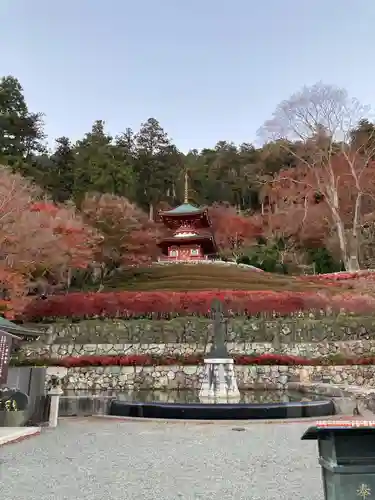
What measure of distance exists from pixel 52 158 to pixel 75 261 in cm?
3489

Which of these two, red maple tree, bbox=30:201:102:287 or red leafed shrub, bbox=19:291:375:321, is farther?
red leafed shrub, bbox=19:291:375:321

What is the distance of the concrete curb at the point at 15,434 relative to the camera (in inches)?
330

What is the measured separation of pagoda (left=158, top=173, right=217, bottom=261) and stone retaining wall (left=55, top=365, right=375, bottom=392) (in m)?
22.9

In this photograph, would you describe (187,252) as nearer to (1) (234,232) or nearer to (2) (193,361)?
(1) (234,232)

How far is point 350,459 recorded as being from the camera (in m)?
3.05

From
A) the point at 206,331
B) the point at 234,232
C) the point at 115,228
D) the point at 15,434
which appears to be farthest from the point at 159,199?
the point at 15,434

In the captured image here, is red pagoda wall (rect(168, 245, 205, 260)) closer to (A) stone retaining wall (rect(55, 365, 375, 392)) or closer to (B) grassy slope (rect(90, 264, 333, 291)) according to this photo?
(B) grassy slope (rect(90, 264, 333, 291))

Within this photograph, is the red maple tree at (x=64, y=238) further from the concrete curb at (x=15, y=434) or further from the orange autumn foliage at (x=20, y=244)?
the concrete curb at (x=15, y=434)

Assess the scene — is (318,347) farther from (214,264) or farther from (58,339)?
(214,264)

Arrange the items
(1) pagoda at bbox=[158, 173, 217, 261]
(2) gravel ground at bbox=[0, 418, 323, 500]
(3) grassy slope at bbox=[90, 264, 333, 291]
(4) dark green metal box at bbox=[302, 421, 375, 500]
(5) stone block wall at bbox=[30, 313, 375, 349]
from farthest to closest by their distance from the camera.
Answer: (1) pagoda at bbox=[158, 173, 217, 261] → (3) grassy slope at bbox=[90, 264, 333, 291] → (5) stone block wall at bbox=[30, 313, 375, 349] → (2) gravel ground at bbox=[0, 418, 323, 500] → (4) dark green metal box at bbox=[302, 421, 375, 500]

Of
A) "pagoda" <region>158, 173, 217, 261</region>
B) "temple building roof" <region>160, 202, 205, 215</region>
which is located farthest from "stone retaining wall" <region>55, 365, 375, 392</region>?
"temple building roof" <region>160, 202, 205, 215</region>

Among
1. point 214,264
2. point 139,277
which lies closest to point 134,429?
point 139,277

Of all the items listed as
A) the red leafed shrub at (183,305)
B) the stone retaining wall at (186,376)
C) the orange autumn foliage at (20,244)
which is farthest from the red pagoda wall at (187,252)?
the stone retaining wall at (186,376)

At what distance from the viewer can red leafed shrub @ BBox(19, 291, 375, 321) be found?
23.5 meters
